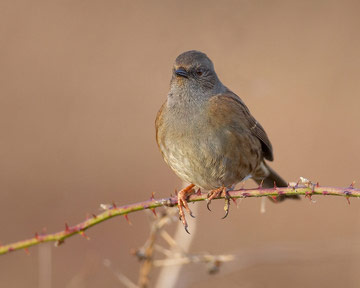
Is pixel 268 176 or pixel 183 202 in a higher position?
pixel 268 176

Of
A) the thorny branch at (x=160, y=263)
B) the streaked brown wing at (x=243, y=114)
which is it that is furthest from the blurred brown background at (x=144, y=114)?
the thorny branch at (x=160, y=263)

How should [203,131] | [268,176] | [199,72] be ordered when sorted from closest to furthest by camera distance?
[203,131], [199,72], [268,176]

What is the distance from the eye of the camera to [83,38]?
11.1m

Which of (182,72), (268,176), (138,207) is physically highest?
(182,72)

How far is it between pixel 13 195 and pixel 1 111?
6.18ft

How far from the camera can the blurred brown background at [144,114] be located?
25.7 feet

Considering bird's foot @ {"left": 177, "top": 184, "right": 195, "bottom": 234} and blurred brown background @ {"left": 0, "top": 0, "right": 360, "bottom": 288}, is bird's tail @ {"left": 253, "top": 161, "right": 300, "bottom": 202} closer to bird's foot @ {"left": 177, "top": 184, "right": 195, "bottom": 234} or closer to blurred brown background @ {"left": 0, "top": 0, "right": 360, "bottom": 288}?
bird's foot @ {"left": 177, "top": 184, "right": 195, "bottom": 234}

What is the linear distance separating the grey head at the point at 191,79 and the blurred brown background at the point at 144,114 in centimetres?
168

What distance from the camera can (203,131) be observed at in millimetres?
4957

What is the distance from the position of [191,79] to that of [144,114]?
498cm

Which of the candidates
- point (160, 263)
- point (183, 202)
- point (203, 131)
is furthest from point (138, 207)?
point (203, 131)

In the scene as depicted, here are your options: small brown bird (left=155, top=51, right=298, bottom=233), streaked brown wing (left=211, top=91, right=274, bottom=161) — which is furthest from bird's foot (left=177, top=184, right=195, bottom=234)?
streaked brown wing (left=211, top=91, right=274, bottom=161)

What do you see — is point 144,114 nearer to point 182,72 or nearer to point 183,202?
point 182,72

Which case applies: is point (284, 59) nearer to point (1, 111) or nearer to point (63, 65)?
point (63, 65)
